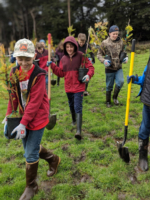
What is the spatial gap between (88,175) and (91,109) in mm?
3007

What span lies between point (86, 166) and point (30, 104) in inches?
62.5

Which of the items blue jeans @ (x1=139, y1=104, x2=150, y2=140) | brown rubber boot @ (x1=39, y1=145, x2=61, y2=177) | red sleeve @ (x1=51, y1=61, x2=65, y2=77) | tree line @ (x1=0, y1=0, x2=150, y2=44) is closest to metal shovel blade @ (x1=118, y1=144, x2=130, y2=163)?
blue jeans @ (x1=139, y1=104, x2=150, y2=140)

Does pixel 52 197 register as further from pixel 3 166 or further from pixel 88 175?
pixel 3 166

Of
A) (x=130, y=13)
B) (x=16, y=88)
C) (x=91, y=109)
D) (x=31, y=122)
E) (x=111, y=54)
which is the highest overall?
(x=130, y=13)

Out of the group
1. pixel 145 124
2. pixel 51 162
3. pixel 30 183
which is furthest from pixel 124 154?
pixel 30 183

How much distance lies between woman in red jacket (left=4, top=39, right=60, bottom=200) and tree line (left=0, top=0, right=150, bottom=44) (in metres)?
17.1

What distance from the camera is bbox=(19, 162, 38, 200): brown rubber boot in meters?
2.37

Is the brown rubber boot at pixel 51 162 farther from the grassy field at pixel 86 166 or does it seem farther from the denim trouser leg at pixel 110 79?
the denim trouser leg at pixel 110 79

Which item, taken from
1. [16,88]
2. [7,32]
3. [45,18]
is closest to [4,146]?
[16,88]

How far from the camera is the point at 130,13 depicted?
23.1m

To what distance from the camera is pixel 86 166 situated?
2.99 meters

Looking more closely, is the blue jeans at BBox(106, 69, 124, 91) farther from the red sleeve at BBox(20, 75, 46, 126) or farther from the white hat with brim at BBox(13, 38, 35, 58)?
the white hat with brim at BBox(13, 38, 35, 58)

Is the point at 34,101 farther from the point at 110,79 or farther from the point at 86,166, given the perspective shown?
the point at 110,79

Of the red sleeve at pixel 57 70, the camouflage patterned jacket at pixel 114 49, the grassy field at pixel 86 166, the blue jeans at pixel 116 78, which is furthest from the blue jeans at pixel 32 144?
the blue jeans at pixel 116 78
